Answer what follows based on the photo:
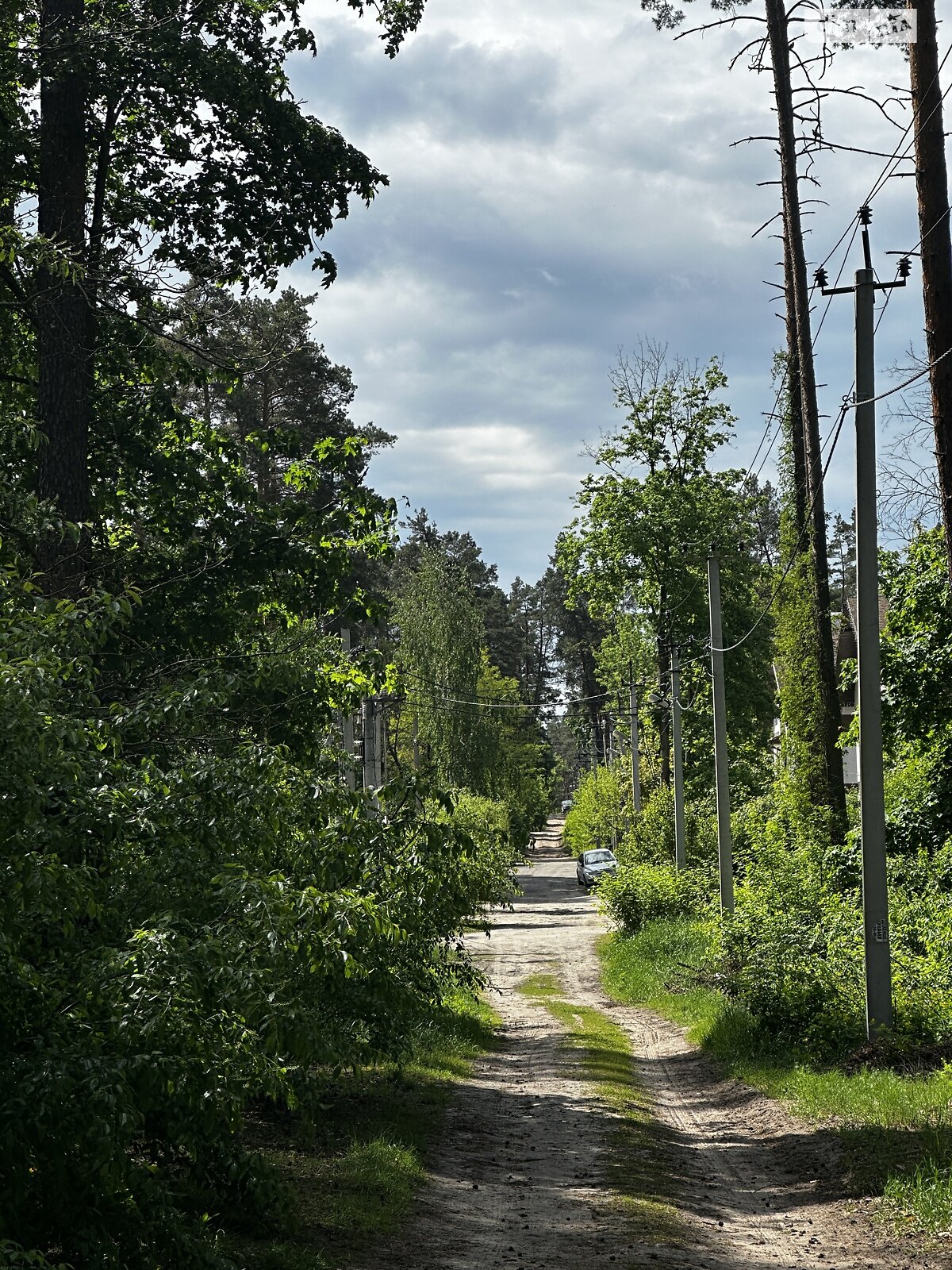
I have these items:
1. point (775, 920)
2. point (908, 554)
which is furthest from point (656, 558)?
point (775, 920)

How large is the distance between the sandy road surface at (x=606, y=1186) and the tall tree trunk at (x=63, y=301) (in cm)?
679

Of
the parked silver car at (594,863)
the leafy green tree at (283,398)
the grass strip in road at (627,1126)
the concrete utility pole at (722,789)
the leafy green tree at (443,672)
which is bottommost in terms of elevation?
the parked silver car at (594,863)

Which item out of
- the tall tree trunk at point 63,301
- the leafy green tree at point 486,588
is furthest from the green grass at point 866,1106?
the leafy green tree at point 486,588

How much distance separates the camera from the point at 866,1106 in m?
10.6

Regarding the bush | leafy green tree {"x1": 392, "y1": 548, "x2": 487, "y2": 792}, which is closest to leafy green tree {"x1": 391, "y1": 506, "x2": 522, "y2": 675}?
leafy green tree {"x1": 392, "y1": 548, "x2": 487, "y2": 792}

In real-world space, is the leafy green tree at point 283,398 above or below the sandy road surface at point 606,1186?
above

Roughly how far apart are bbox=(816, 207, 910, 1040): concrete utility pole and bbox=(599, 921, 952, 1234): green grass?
0.92 meters

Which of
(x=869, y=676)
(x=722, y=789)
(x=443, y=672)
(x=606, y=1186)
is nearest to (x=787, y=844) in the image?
(x=722, y=789)

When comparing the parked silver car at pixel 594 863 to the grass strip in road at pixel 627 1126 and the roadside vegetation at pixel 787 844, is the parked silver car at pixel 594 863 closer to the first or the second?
the roadside vegetation at pixel 787 844

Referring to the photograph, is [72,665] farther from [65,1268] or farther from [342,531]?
[342,531]

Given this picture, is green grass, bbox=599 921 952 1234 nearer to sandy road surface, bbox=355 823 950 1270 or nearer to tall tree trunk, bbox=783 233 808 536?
sandy road surface, bbox=355 823 950 1270

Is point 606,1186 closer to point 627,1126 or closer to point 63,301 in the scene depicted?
point 627,1126

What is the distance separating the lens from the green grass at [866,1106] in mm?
8383

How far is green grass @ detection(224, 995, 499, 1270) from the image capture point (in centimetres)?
744
